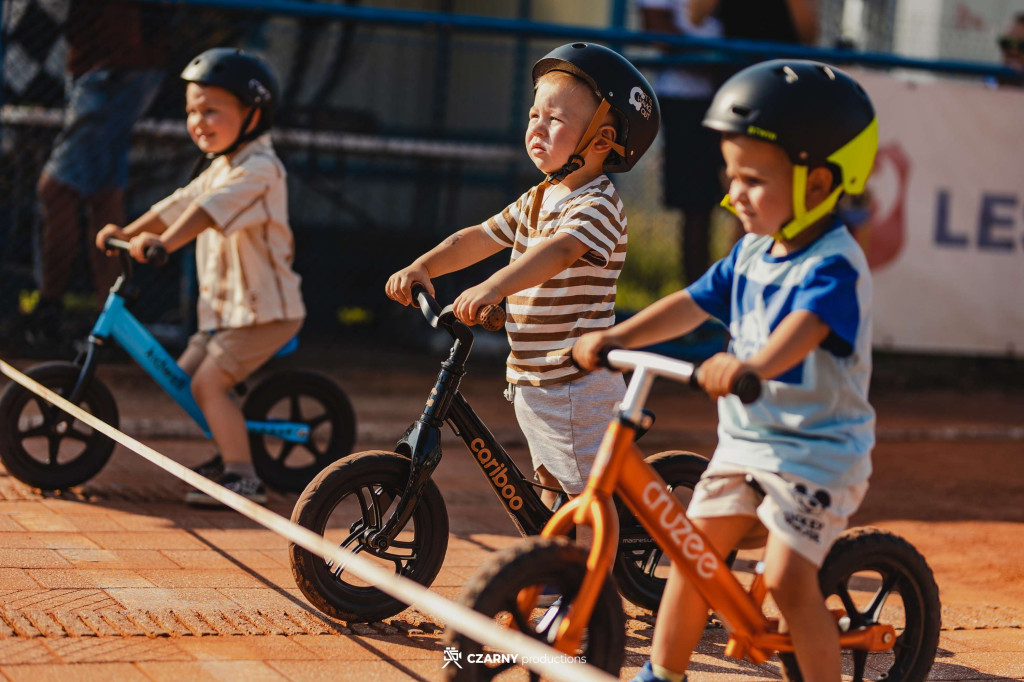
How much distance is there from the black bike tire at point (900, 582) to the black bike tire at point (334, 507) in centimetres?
112

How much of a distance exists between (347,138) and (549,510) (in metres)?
5.32

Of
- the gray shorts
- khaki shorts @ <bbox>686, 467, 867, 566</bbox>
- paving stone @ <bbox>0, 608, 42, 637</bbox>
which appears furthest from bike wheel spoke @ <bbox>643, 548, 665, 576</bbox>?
paving stone @ <bbox>0, 608, 42, 637</bbox>

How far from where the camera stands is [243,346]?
18.0 feet

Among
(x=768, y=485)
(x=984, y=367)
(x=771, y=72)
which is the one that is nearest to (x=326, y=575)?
(x=768, y=485)

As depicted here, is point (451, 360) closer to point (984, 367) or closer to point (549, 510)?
point (549, 510)

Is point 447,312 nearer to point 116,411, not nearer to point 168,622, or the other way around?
point 168,622

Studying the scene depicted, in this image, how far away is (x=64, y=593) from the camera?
3916mm

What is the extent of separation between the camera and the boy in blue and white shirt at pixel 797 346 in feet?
9.89

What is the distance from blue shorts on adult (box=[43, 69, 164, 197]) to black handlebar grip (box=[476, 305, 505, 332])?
4.83m

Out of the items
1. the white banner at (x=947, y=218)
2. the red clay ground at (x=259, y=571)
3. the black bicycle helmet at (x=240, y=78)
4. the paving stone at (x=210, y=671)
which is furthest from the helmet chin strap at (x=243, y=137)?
the white banner at (x=947, y=218)

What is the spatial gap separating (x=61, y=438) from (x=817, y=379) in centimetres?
337

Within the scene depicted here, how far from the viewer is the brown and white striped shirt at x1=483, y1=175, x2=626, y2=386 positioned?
3.85m

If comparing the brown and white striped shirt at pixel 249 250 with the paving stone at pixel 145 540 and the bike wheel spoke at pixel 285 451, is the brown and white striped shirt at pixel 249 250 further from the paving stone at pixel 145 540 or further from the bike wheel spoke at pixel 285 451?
the paving stone at pixel 145 540

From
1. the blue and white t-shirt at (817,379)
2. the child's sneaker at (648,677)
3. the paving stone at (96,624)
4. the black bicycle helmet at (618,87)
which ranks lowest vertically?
the paving stone at (96,624)
